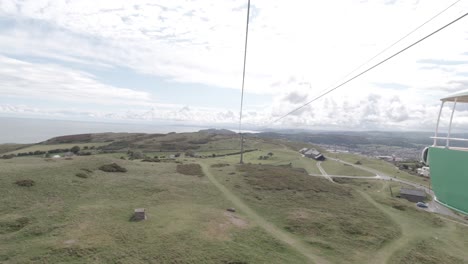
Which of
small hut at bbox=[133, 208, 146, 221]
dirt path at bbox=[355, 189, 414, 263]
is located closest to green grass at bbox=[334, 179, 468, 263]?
dirt path at bbox=[355, 189, 414, 263]

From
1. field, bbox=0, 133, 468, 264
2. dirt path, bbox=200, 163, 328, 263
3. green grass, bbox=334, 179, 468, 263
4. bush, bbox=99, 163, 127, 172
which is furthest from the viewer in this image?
bush, bbox=99, 163, 127, 172

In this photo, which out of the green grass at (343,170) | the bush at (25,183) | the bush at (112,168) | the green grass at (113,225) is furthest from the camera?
the green grass at (343,170)

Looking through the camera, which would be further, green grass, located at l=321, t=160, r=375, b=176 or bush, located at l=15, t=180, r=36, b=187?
green grass, located at l=321, t=160, r=375, b=176

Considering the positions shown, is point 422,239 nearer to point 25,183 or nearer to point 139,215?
point 139,215

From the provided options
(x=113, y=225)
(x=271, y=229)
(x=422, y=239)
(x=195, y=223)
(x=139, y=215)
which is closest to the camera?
(x=113, y=225)

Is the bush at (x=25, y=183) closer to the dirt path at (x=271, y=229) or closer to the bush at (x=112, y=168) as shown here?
the bush at (x=112, y=168)

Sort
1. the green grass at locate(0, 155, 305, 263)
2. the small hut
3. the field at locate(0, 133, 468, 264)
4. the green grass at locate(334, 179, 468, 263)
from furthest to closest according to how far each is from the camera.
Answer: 1. the green grass at locate(334, 179, 468, 263)
2. the small hut
3. the field at locate(0, 133, 468, 264)
4. the green grass at locate(0, 155, 305, 263)

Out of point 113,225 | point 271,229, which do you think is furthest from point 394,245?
point 113,225

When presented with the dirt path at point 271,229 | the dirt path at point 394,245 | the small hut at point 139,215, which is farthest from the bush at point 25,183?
the dirt path at point 394,245

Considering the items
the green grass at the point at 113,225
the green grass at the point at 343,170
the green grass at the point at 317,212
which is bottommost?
the green grass at the point at 343,170

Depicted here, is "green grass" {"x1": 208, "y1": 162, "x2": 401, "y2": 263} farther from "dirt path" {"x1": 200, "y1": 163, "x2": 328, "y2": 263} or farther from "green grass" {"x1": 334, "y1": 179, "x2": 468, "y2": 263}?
"green grass" {"x1": 334, "y1": 179, "x2": 468, "y2": 263}
